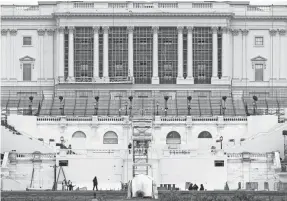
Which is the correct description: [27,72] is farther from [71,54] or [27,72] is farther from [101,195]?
[101,195]

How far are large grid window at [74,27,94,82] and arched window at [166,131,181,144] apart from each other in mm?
24332

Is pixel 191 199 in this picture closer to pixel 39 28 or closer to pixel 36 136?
pixel 36 136

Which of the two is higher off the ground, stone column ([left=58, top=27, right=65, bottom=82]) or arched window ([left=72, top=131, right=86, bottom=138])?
stone column ([left=58, top=27, right=65, bottom=82])

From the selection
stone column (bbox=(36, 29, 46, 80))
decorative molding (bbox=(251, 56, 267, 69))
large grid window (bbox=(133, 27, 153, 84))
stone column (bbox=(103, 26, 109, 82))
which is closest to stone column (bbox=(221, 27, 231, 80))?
decorative molding (bbox=(251, 56, 267, 69))

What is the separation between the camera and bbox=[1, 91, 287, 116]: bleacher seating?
133750mm

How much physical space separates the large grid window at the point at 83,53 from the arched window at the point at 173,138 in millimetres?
24332

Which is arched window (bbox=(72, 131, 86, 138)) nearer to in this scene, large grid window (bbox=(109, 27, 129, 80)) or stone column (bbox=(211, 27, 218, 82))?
large grid window (bbox=(109, 27, 129, 80))

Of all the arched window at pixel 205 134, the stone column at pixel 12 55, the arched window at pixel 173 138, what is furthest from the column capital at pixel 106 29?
the arched window at pixel 205 134

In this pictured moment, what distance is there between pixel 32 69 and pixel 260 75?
2397 cm

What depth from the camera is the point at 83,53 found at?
150 metres

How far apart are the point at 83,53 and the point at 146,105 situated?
14.0m

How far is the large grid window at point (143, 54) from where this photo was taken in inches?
5846

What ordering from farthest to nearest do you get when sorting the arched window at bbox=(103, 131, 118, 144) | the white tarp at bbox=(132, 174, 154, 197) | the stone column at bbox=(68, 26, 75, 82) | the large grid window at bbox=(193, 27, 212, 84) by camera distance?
the large grid window at bbox=(193, 27, 212, 84) < the stone column at bbox=(68, 26, 75, 82) < the arched window at bbox=(103, 131, 118, 144) < the white tarp at bbox=(132, 174, 154, 197)

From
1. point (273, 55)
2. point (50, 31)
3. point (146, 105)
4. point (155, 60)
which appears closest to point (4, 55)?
point (50, 31)
